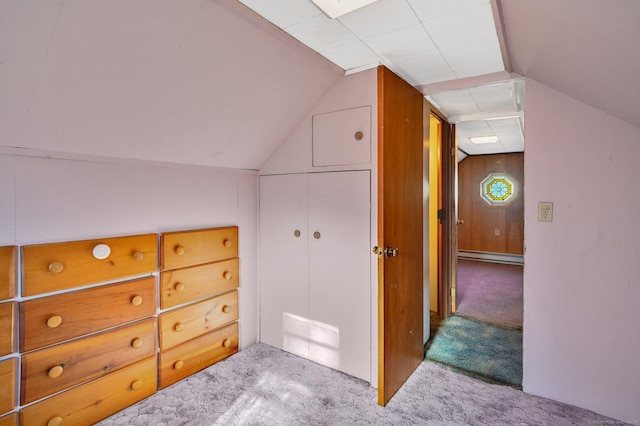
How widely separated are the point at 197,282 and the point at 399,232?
1.39m

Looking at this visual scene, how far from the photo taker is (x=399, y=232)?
6.63 ft

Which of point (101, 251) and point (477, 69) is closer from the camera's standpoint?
point (101, 251)

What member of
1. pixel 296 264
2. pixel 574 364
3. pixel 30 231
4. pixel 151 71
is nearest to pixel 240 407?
pixel 296 264

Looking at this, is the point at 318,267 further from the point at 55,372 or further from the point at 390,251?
the point at 55,372

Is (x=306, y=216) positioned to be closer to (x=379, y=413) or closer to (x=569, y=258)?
(x=379, y=413)

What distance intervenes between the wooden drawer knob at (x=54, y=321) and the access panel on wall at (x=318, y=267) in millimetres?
1343

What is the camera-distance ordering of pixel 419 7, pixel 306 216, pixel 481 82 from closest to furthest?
pixel 419 7, pixel 481 82, pixel 306 216

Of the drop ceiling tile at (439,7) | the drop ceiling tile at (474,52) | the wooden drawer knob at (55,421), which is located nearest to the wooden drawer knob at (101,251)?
the wooden drawer knob at (55,421)

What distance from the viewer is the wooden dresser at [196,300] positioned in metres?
2.04

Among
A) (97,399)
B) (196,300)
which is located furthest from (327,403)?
(97,399)

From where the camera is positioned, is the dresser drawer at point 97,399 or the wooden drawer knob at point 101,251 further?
the wooden drawer knob at point 101,251

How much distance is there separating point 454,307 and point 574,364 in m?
1.59

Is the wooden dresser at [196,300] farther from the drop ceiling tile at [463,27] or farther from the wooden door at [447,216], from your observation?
the wooden door at [447,216]

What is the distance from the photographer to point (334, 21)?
61.3 inches
